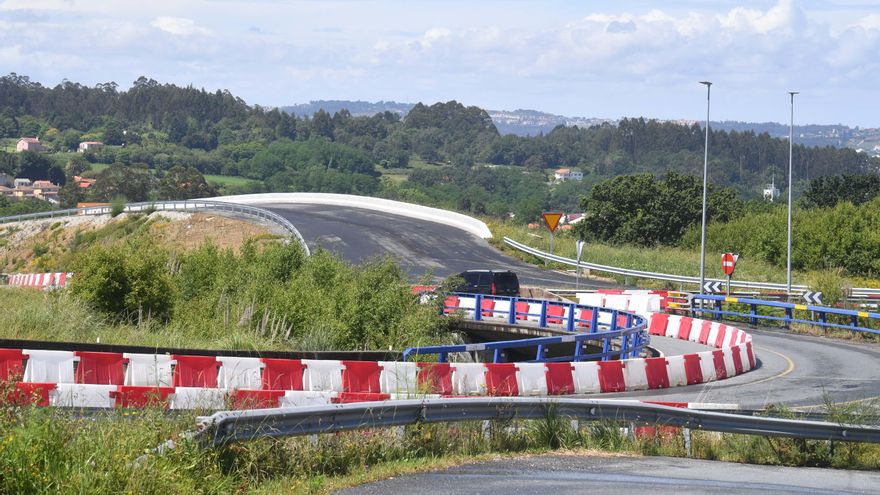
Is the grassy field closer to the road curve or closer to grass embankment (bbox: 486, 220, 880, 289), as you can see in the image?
the road curve

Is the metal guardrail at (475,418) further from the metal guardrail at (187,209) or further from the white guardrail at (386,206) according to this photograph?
the white guardrail at (386,206)

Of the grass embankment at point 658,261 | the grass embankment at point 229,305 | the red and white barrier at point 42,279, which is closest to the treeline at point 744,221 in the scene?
the grass embankment at point 658,261

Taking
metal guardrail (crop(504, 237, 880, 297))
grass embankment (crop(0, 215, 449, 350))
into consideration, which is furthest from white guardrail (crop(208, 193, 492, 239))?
grass embankment (crop(0, 215, 449, 350))

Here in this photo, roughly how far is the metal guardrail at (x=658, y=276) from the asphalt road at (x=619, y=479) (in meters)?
35.7

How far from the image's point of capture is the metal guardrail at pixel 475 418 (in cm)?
970

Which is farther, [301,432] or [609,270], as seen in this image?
[609,270]

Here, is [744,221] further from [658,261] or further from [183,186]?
[183,186]

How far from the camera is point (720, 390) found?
23.1 m

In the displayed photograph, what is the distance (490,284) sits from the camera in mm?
39906

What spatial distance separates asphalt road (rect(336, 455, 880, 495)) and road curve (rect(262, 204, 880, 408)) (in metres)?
2.45

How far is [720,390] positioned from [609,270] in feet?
107

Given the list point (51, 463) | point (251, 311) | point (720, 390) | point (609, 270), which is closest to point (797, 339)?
point (720, 390)

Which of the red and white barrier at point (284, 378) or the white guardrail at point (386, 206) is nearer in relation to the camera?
the red and white barrier at point (284, 378)

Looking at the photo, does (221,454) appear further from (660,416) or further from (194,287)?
(194,287)
